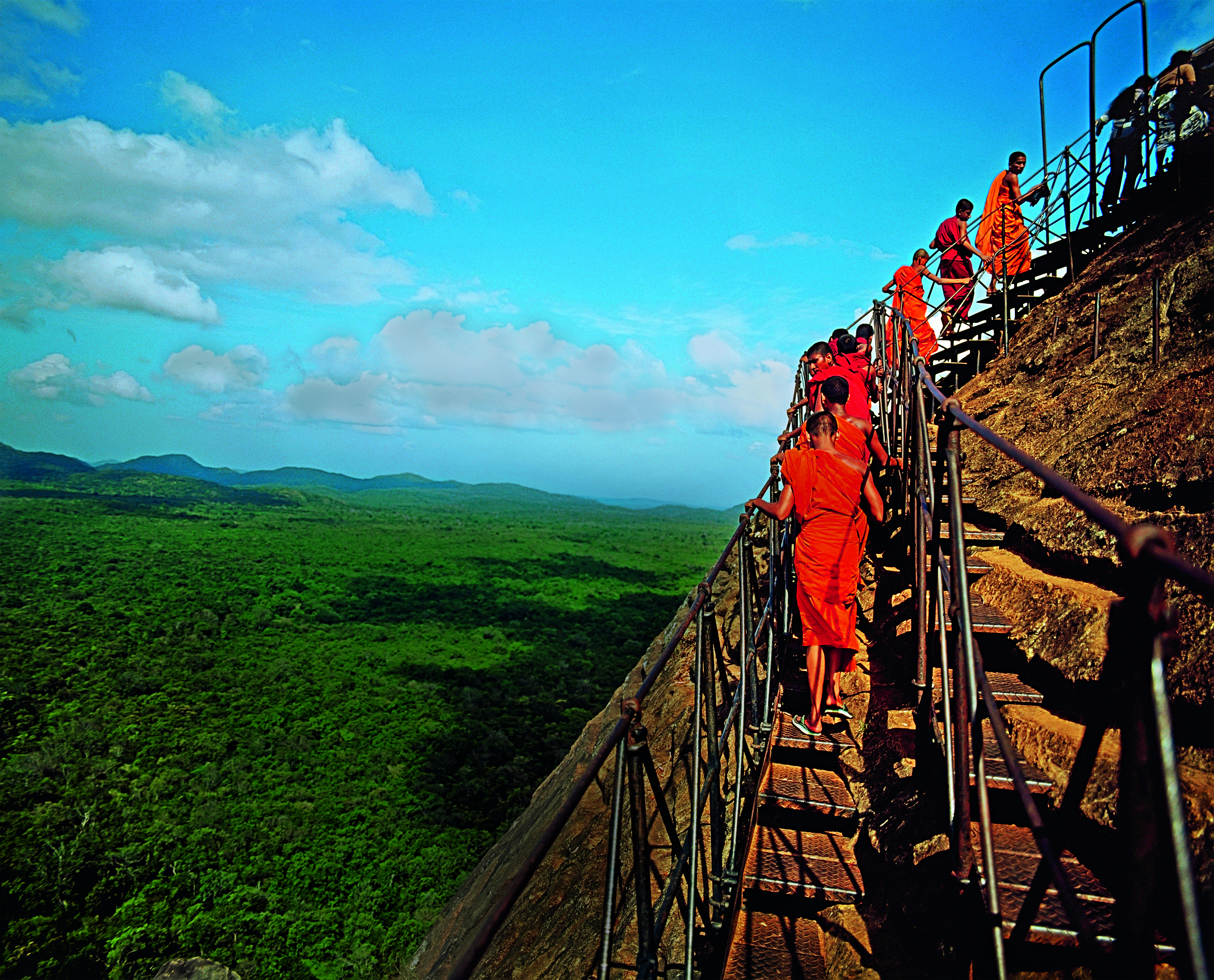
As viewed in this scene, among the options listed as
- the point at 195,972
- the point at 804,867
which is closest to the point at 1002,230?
the point at 804,867

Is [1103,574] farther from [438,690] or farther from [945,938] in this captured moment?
[438,690]

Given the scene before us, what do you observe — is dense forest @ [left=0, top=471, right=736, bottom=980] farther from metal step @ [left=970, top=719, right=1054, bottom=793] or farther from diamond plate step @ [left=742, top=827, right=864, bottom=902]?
metal step @ [left=970, top=719, right=1054, bottom=793]

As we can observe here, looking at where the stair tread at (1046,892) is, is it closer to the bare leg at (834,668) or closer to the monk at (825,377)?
the bare leg at (834,668)

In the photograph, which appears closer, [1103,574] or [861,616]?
[1103,574]

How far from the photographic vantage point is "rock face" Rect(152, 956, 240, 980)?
476 inches

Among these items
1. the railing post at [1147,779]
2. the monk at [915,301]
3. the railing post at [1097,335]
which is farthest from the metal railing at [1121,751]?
the monk at [915,301]

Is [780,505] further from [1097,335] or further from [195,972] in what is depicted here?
[195,972]

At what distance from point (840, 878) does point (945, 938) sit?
43 cm

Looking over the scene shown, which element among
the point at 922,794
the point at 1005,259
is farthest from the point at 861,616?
the point at 1005,259

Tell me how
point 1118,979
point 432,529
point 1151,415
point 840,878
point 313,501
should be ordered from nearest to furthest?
point 1118,979 < point 840,878 < point 1151,415 < point 432,529 < point 313,501

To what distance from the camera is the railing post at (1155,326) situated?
5242 mm

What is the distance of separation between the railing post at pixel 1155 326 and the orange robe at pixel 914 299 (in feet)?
8.50

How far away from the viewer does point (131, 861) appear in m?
16.1

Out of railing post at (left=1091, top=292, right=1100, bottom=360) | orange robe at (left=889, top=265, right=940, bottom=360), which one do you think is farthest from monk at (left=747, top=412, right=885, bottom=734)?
orange robe at (left=889, top=265, right=940, bottom=360)
